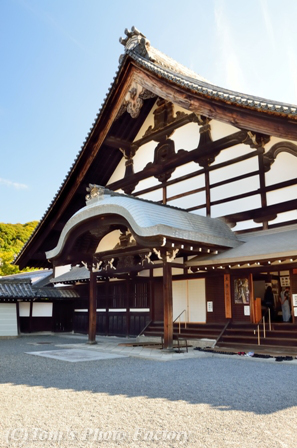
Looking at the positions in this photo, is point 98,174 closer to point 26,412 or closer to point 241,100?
point 241,100

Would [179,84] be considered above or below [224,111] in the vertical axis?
above

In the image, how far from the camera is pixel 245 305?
386 inches

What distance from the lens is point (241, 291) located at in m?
9.93

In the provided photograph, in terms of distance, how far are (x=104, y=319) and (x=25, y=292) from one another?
366 centimetres

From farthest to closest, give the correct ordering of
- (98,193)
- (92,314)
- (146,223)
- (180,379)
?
(92,314)
(98,193)
(146,223)
(180,379)

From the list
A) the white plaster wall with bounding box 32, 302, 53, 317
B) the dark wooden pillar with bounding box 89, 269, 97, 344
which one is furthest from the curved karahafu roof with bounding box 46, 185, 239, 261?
the white plaster wall with bounding box 32, 302, 53, 317

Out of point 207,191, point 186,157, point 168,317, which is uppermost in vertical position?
point 186,157

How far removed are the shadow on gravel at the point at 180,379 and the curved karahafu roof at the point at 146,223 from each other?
2645mm

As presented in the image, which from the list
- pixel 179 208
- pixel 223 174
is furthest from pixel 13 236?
pixel 223 174

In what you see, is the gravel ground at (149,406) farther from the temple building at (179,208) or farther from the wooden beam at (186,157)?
the wooden beam at (186,157)

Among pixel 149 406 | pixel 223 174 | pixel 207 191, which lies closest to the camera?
pixel 149 406

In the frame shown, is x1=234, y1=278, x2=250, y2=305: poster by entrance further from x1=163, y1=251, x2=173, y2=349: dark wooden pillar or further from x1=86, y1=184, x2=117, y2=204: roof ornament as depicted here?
x1=86, y1=184, x2=117, y2=204: roof ornament

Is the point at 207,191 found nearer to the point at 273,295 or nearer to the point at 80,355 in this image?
the point at 273,295

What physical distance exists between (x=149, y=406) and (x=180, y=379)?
160 cm
